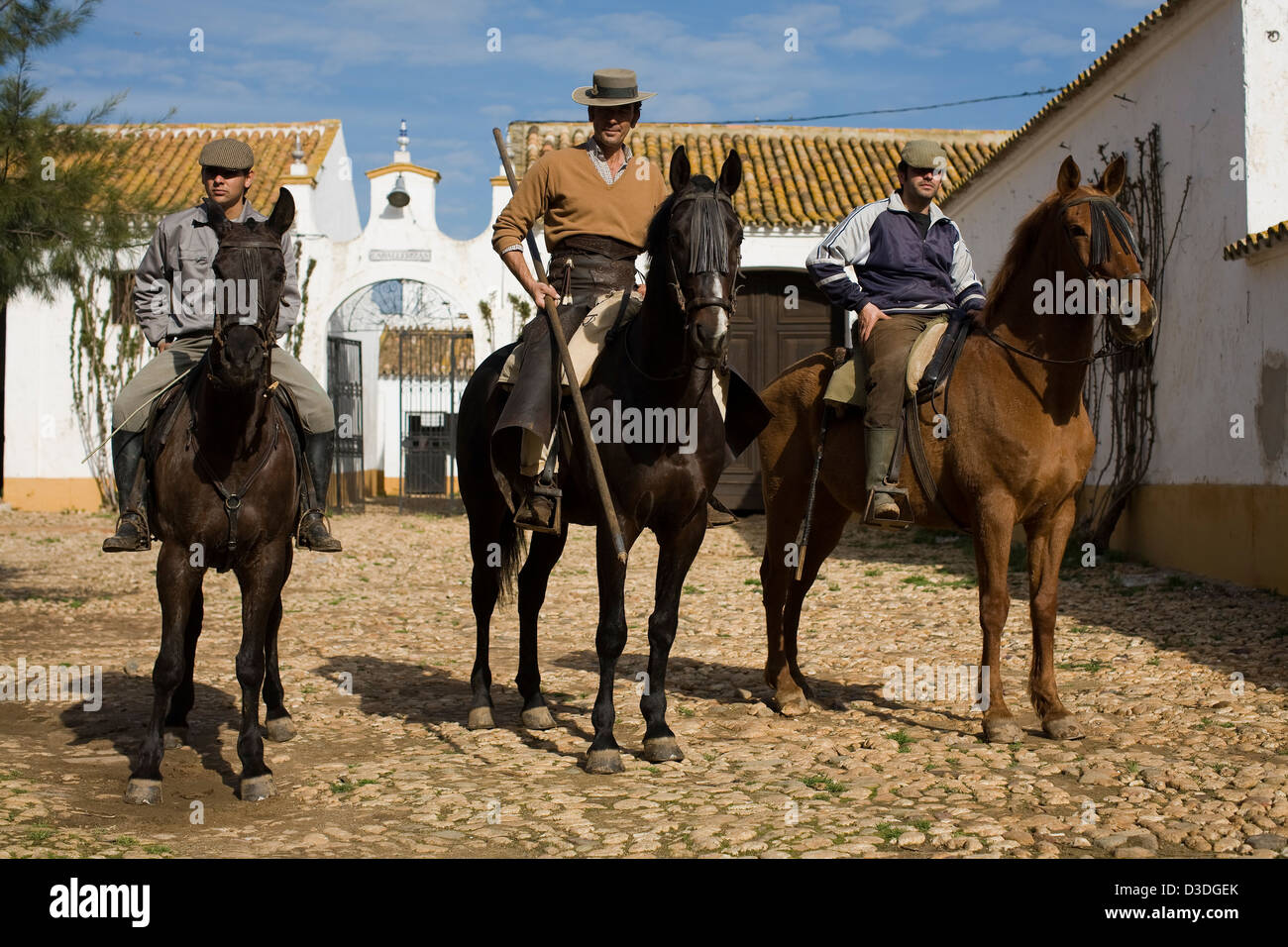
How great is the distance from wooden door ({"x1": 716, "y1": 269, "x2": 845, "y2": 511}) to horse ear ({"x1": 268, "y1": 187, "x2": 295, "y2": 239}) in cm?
1566

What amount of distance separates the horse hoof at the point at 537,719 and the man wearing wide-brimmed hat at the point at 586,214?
116 cm

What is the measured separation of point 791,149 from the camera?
2430 centimetres

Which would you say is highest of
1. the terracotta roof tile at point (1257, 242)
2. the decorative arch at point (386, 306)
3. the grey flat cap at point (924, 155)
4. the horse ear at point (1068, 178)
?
the decorative arch at point (386, 306)

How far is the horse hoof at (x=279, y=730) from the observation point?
6.41m

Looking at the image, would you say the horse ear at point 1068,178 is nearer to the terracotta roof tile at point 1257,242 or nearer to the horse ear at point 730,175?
the horse ear at point 730,175

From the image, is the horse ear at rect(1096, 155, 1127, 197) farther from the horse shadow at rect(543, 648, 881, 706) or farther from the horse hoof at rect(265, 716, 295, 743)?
the horse hoof at rect(265, 716, 295, 743)

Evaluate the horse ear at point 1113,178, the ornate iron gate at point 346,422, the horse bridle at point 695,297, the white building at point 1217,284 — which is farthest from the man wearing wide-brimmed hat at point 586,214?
the ornate iron gate at point 346,422

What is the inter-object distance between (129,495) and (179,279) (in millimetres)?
1117

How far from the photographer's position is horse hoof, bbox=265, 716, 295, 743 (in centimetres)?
641

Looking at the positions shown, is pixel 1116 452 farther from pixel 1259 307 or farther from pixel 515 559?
pixel 515 559

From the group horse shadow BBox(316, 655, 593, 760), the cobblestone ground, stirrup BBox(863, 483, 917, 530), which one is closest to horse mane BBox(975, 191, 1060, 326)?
stirrup BBox(863, 483, 917, 530)

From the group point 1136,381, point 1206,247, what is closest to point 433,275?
point 1136,381

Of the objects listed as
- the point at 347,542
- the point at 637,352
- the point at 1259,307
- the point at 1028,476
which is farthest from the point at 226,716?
the point at 347,542

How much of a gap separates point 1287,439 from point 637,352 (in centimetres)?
677
